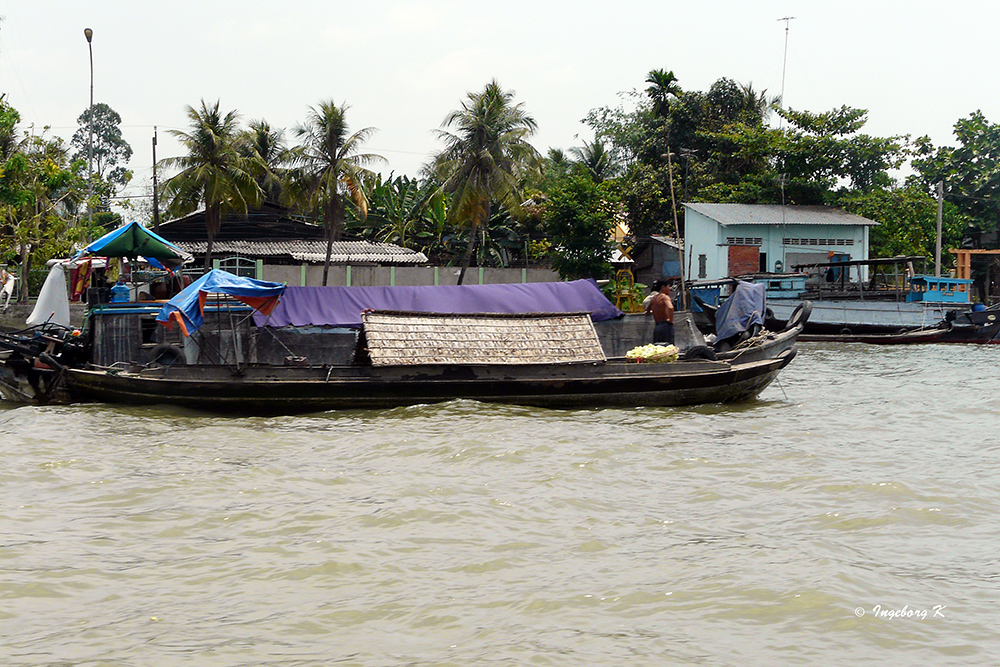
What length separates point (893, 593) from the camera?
477cm

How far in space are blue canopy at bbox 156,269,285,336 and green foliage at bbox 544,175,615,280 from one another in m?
19.5

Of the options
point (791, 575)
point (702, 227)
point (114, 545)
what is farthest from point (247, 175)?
point (791, 575)

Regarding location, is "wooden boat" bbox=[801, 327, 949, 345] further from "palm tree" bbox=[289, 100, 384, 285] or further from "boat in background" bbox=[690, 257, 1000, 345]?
"palm tree" bbox=[289, 100, 384, 285]

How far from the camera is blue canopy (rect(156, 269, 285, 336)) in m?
11.1

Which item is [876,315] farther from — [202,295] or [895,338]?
[202,295]

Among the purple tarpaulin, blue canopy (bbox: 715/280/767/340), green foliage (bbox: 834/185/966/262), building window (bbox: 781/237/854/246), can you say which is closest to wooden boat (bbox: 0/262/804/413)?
the purple tarpaulin

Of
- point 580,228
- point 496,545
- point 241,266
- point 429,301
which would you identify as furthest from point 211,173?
point 496,545

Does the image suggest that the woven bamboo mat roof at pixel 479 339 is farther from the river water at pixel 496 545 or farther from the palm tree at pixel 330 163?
the palm tree at pixel 330 163

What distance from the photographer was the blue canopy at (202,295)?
36.3 ft

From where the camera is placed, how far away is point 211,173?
89.9ft

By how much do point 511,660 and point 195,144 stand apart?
27269mm

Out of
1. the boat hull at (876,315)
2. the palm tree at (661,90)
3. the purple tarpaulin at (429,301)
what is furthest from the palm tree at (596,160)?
the purple tarpaulin at (429,301)

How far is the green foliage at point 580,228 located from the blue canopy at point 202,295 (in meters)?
19.5

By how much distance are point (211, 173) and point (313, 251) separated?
3.96m
